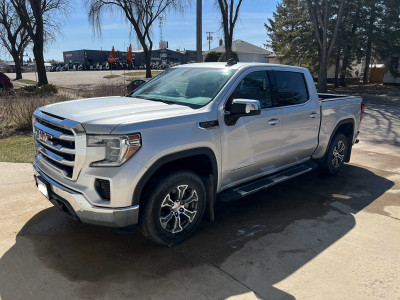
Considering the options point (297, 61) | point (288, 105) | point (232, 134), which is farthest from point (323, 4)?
point (232, 134)

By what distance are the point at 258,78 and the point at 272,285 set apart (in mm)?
2484

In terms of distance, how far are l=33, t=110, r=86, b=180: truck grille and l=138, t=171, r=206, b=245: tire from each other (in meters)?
0.73

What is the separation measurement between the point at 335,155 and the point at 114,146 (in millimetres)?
4230

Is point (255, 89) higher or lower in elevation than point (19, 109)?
higher

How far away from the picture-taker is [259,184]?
13.7 ft

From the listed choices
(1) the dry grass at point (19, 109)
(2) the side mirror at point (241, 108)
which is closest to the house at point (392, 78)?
(1) the dry grass at point (19, 109)

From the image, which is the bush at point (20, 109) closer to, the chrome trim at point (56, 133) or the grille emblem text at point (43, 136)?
the grille emblem text at point (43, 136)

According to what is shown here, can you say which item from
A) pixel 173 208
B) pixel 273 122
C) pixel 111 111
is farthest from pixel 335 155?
pixel 111 111

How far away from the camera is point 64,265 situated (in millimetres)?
3139

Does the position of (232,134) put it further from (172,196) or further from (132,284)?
(132,284)

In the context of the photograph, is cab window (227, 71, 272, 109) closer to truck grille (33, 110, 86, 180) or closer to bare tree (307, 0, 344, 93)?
truck grille (33, 110, 86, 180)

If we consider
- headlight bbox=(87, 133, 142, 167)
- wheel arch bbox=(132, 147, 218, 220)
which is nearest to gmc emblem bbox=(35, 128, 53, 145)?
headlight bbox=(87, 133, 142, 167)

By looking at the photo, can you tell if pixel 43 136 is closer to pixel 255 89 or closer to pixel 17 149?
pixel 255 89

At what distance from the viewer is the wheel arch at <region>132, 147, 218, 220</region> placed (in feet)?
10.0
